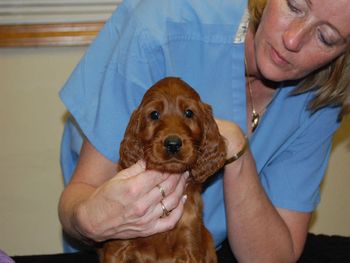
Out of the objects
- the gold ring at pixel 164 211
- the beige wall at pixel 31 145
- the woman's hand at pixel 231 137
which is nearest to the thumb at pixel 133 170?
the gold ring at pixel 164 211

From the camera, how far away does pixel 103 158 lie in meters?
1.65

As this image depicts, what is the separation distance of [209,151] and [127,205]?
0.94 feet

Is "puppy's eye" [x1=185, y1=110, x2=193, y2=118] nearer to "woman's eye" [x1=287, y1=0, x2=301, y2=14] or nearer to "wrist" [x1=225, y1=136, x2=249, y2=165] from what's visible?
"wrist" [x1=225, y1=136, x2=249, y2=165]

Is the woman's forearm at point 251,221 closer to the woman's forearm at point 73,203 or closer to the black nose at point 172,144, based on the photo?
the black nose at point 172,144

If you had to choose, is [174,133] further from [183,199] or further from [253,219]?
[253,219]

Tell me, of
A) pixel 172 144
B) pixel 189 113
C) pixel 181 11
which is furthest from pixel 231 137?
pixel 181 11

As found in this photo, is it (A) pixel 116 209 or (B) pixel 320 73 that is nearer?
(A) pixel 116 209

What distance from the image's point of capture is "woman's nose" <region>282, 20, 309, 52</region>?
151 cm

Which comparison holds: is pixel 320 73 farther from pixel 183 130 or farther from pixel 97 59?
pixel 97 59

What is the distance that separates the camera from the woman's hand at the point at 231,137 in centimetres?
163

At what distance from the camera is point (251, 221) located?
181 centimetres

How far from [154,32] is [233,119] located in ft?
1.21

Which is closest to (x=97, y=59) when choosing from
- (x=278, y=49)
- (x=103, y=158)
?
(x=103, y=158)

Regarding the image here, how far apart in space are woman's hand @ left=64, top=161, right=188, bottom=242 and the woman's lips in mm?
406
